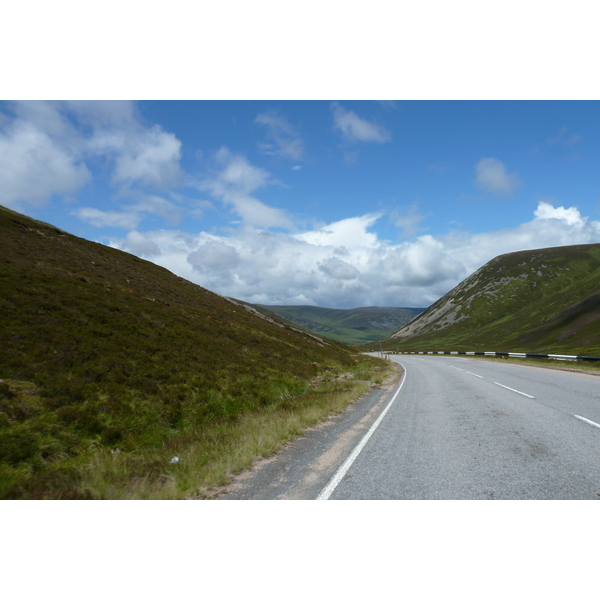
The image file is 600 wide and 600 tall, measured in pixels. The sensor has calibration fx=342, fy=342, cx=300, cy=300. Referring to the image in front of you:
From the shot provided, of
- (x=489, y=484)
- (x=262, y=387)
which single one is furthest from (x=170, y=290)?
(x=489, y=484)

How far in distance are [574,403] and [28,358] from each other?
16689 millimetres

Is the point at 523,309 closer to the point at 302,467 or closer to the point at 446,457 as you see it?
the point at 446,457

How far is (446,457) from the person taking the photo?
247 inches

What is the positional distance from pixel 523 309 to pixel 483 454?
467ft

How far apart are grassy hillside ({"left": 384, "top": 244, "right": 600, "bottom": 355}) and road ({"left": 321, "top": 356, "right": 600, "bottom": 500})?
203ft

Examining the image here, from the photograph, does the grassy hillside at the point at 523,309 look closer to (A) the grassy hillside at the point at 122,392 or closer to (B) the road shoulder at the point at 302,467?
(A) the grassy hillside at the point at 122,392

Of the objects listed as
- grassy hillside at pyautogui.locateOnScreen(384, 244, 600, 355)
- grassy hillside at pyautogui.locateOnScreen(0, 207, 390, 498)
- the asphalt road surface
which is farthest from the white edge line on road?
grassy hillside at pyautogui.locateOnScreen(384, 244, 600, 355)

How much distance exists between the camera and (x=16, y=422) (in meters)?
7.46

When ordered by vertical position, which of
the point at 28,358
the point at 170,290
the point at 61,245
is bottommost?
the point at 28,358

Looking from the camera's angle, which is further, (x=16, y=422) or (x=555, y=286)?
(x=555, y=286)

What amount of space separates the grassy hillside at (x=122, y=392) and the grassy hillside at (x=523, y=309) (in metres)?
63.9

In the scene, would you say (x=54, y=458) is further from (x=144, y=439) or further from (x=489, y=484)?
(x=489, y=484)

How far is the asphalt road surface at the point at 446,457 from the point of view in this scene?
4.93 m

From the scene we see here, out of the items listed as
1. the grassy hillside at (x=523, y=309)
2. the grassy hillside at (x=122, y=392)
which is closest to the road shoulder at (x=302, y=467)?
Result: the grassy hillside at (x=122, y=392)
